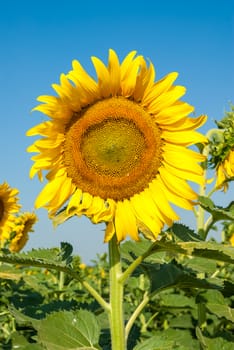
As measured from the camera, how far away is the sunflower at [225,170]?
3855 millimetres

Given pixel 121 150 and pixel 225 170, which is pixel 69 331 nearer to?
pixel 121 150

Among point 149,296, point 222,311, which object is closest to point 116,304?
point 149,296

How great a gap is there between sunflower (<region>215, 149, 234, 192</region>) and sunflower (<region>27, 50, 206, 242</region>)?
0.89 metres

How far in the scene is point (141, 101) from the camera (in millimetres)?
3018

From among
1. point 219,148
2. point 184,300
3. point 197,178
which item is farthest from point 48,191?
point 184,300

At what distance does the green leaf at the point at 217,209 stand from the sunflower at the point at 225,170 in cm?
33

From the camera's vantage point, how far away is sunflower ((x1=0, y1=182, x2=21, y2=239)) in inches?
Result: 285

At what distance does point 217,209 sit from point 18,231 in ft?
15.2

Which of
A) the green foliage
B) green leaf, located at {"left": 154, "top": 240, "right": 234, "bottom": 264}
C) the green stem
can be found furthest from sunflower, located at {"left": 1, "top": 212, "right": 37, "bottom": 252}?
green leaf, located at {"left": 154, "top": 240, "right": 234, "bottom": 264}

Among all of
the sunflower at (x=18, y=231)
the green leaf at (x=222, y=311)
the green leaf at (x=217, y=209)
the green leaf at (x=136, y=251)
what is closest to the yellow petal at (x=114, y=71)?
the green leaf at (x=217, y=209)

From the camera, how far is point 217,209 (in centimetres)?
317

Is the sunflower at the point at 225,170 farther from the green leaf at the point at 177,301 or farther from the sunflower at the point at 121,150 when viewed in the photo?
the green leaf at the point at 177,301

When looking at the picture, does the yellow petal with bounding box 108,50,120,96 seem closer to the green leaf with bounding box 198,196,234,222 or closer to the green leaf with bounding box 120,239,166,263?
the green leaf with bounding box 198,196,234,222

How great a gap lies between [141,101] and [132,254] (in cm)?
80
